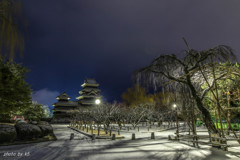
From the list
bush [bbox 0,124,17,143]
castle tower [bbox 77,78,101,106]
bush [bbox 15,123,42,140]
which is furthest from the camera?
castle tower [bbox 77,78,101,106]

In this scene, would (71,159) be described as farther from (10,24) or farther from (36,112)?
(36,112)

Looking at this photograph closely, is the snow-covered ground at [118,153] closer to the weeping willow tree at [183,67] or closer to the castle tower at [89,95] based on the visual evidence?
the weeping willow tree at [183,67]

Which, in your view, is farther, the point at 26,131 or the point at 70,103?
the point at 70,103

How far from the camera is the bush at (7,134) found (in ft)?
31.8

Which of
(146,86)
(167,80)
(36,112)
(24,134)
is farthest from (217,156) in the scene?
(36,112)

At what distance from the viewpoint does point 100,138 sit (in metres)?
13.3

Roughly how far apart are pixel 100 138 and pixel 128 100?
141ft

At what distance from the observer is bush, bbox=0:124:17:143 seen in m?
9.68

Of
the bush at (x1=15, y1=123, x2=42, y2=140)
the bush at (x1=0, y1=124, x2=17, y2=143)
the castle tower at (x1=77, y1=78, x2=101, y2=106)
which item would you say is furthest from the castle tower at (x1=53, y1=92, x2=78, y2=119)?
the bush at (x1=0, y1=124, x2=17, y2=143)

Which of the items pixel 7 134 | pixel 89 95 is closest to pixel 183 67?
pixel 7 134

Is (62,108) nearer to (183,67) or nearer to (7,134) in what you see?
(7,134)

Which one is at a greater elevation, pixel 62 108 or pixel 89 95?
pixel 89 95

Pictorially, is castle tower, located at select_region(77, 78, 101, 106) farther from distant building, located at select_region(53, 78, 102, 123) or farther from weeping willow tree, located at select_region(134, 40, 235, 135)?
weeping willow tree, located at select_region(134, 40, 235, 135)

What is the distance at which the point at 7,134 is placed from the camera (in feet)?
32.3
